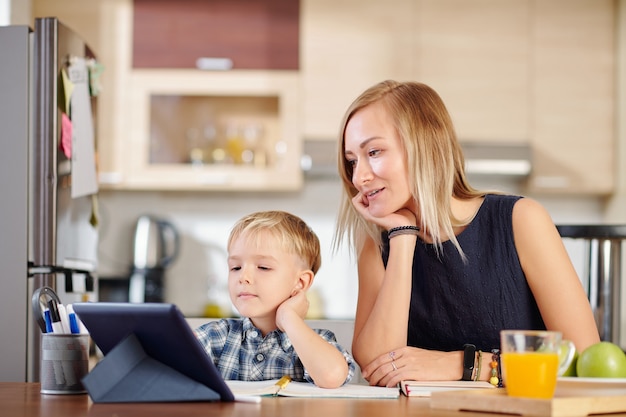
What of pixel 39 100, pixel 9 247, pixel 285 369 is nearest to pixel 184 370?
pixel 285 369

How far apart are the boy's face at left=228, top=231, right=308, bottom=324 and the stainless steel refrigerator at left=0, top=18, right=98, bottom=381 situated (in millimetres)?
900

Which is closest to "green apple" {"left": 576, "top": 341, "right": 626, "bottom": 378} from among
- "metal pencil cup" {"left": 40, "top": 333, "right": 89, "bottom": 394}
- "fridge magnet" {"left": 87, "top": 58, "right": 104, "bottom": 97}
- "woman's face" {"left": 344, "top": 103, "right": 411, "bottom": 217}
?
"woman's face" {"left": 344, "top": 103, "right": 411, "bottom": 217}

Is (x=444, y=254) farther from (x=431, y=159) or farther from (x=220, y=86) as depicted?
(x=220, y=86)

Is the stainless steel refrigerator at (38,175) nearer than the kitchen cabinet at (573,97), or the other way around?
the stainless steel refrigerator at (38,175)

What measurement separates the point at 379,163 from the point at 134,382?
70 cm

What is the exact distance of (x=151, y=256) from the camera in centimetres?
451

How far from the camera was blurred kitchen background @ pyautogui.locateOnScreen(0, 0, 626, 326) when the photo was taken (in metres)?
4.32

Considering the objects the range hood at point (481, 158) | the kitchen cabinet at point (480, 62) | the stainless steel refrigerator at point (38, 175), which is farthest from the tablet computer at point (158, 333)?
the kitchen cabinet at point (480, 62)

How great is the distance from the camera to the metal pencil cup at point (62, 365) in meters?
1.26

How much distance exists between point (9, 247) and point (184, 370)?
1233mm

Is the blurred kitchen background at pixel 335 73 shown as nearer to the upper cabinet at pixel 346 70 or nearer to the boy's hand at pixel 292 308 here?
the upper cabinet at pixel 346 70

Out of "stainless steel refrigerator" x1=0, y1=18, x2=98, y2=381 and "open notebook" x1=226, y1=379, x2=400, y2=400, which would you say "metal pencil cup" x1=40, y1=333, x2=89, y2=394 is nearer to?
"open notebook" x1=226, y1=379, x2=400, y2=400

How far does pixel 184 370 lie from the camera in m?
1.18

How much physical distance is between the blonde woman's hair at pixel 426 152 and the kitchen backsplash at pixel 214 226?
9.21ft
